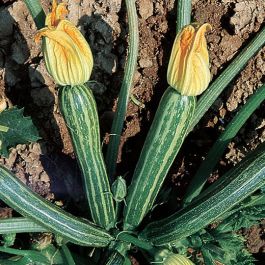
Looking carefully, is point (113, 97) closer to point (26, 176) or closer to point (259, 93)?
point (26, 176)

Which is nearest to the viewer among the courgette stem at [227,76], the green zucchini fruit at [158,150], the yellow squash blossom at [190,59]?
the yellow squash blossom at [190,59]

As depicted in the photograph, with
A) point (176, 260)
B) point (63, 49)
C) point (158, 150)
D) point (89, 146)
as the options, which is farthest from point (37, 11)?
point (176, 260)

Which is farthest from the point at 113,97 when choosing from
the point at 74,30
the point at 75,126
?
the point at 74,30

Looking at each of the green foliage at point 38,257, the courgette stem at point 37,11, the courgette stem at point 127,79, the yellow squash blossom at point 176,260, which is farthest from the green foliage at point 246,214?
the courgette stem at point 37,11

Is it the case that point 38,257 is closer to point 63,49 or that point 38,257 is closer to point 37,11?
point 63,49

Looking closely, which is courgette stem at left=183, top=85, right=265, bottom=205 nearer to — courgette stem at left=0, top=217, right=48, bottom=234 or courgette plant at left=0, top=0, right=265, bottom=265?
courgette plant at left=0, top=0, right=265, bottom=265

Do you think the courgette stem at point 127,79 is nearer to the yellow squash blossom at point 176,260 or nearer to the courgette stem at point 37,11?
the courgette stem at point 37,11

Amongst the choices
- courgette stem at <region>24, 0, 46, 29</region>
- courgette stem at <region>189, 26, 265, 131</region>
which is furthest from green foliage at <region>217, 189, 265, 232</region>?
courgette stem at <region>24, 0, 46, 29</region>
